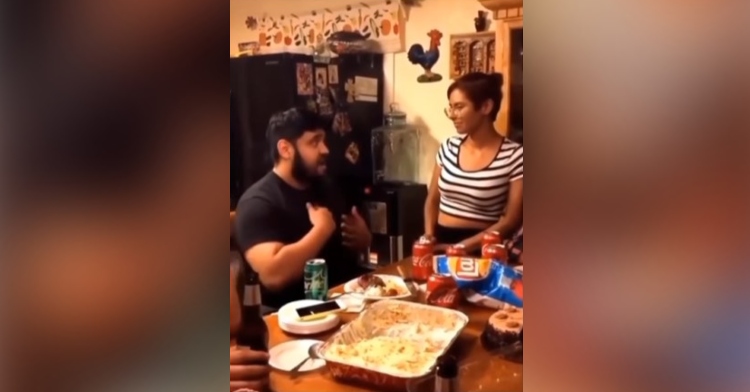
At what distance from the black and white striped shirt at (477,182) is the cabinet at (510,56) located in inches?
1.6

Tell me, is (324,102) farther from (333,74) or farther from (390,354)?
(390,354)

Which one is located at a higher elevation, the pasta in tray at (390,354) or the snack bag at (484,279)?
the snack bag at (484,279)

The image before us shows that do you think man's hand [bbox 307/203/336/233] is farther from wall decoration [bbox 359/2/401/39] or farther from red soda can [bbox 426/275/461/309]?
wall decoration [bbox 359/2/401/39]

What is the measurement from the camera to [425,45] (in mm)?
1054

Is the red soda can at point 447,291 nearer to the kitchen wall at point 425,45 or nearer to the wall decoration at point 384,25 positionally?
the kitchen wall at point 425,45

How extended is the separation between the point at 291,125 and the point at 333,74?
0.12 m

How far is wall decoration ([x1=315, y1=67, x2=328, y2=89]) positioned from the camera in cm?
109

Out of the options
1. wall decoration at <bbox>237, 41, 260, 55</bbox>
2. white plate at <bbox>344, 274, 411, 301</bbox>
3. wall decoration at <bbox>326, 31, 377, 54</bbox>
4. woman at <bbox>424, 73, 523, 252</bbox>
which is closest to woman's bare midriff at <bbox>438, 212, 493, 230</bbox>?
woman at <bbox>424, 73, 523, 252</bbox>

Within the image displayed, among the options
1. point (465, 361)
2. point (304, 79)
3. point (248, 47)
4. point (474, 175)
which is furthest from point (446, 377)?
point (248, 47)

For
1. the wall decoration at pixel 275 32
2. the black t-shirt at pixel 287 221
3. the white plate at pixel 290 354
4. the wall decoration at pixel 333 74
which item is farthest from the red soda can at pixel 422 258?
the wall decoration at pixel 275 32

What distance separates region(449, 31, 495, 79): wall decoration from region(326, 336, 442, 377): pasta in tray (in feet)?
1.61

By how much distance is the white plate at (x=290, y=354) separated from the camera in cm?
108
